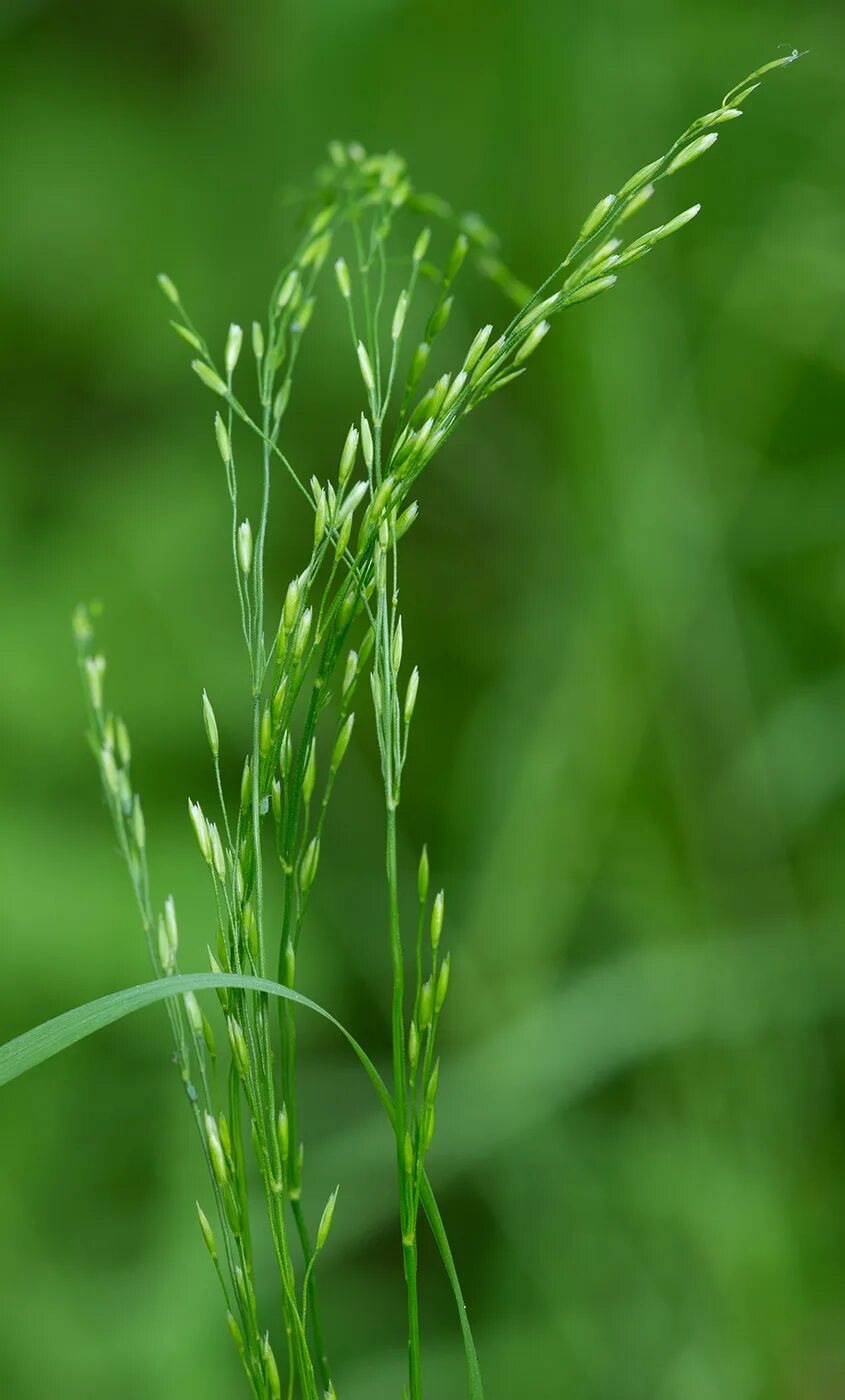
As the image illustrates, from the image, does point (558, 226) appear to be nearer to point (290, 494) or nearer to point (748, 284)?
point (748, 284)

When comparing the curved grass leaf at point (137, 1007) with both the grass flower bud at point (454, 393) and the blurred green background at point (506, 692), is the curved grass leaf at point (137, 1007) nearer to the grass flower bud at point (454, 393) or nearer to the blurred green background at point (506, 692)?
the grass flower bud at point (454, 393)

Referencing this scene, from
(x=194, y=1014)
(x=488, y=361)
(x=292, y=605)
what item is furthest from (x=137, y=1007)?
(x=488, y=361)

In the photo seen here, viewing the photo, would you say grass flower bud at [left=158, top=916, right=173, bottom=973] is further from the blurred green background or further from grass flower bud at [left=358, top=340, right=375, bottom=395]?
the blurred green background

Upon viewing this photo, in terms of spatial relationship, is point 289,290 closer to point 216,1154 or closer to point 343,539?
point 343,539

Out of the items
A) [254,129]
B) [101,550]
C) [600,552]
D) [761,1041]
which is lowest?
[761,1041]

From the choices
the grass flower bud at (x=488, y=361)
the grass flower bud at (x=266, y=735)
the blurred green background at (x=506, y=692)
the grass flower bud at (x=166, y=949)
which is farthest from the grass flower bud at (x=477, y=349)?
the blurred green background at (x=506, y=692)

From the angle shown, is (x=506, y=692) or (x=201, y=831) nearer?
(x=201, y=831)

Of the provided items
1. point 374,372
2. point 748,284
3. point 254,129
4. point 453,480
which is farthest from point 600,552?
point 374,372

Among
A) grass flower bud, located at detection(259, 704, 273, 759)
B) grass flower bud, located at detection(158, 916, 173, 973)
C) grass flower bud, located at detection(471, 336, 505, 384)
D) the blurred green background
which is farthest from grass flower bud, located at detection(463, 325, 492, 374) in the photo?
the blurred green background
